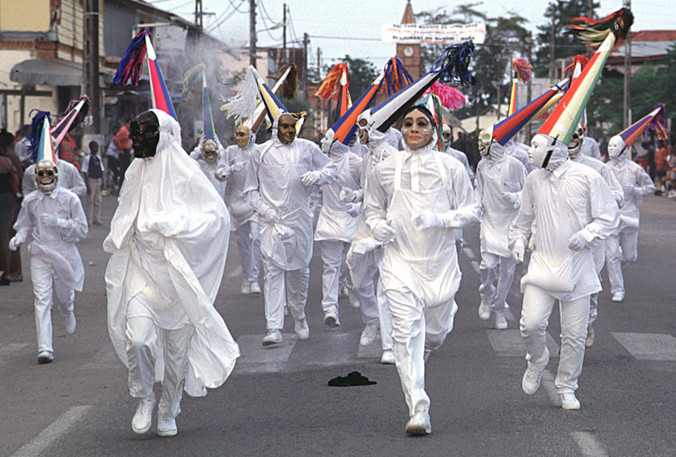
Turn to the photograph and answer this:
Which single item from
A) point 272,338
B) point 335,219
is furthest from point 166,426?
point 335,219

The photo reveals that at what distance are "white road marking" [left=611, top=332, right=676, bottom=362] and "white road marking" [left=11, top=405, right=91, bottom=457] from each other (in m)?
4.64

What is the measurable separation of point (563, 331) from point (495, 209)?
16.2 ft

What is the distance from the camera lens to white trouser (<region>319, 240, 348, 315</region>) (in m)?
11.3

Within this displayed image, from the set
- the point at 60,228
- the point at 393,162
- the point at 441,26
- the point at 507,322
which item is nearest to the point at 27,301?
the point at 60,228

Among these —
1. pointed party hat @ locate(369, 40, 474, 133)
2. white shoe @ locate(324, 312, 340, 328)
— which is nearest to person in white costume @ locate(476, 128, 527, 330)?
white shoe @ locate(324, 312, 340, 328)

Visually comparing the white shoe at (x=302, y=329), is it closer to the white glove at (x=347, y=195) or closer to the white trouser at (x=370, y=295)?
the white trouser at (x=370, y=295)

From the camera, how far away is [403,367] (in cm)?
696

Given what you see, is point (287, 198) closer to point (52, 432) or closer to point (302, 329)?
point (302, 329)

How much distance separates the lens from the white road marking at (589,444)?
6.41 metres

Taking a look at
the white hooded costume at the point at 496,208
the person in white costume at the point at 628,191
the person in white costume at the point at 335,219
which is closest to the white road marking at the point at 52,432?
the person in white costume at the point at 335,219

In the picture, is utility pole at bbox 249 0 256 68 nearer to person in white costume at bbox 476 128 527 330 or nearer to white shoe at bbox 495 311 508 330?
person in white costume at bbox 476 128 527 330

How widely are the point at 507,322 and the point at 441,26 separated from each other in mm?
99474

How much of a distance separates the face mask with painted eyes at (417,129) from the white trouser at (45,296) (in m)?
4.05

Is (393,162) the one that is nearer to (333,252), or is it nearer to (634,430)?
(634,430)
